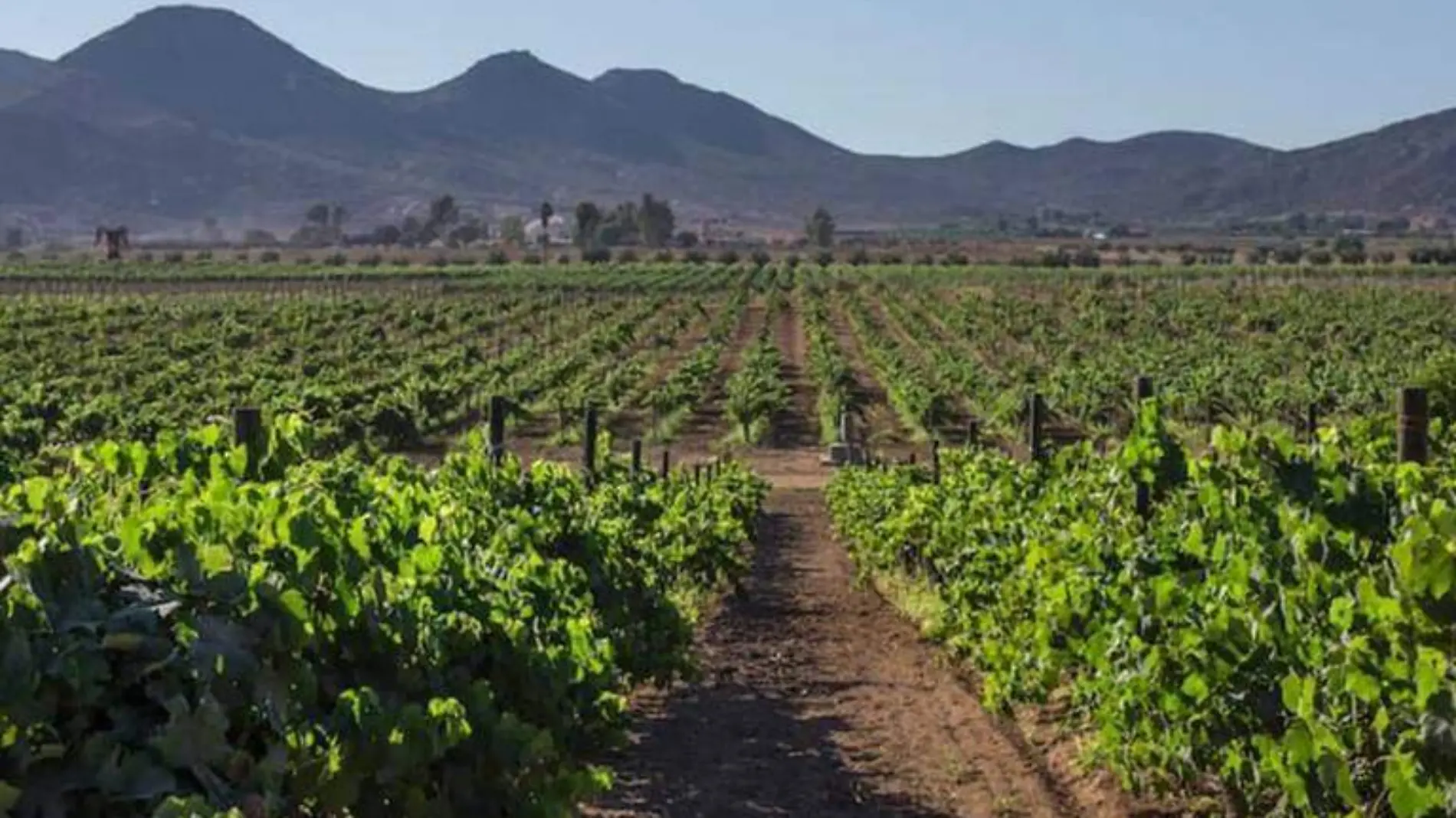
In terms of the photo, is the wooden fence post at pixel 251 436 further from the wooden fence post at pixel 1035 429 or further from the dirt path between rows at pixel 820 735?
the wooden fence post at pixel 1035 429

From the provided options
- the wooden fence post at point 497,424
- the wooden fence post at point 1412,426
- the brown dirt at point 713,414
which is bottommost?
the brown dirt at point 713,414

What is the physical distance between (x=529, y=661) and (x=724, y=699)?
17.3ft

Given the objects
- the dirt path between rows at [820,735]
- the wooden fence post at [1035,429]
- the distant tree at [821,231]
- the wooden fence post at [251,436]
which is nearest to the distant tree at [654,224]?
the distant tree at [821,231]

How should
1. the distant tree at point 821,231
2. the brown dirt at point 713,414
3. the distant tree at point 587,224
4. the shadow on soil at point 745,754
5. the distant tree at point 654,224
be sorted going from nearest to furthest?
the shadow on soil at point 745,754 → the brown dirt at point 713,414 → the distant tree at point 587,224 → the distant tree at point 654,224 → the distant tree at point 821,231

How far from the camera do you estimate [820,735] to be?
33.0 feet

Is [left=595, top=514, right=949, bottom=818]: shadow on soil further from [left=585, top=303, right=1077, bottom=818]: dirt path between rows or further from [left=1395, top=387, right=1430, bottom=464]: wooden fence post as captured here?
[left=1395, top=387, right=1430, bottom=464]: wooden fence post

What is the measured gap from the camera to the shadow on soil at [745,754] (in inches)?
330

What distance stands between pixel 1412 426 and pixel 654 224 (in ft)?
595

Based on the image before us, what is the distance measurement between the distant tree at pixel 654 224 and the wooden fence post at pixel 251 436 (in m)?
178

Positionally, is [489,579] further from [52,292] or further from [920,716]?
[52,292]

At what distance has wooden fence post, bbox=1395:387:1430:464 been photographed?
28.2 ft

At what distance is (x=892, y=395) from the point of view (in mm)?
39500

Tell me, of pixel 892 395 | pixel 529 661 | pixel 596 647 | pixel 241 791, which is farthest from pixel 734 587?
pixel 892 395

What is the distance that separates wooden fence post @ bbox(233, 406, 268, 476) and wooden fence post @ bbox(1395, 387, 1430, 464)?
5019 millimetres
